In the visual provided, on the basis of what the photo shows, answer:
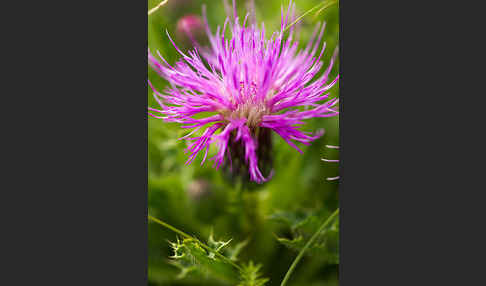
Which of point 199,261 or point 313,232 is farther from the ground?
point 313,232

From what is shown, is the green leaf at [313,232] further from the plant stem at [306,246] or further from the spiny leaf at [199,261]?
the spiny leaf at [199,261]

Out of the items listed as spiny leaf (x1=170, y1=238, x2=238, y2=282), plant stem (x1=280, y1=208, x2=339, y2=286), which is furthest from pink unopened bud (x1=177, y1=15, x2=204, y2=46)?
plant stem (x1=280, y1=208, x2=339, y2=286)

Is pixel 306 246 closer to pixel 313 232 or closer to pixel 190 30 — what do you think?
pixel 313 232

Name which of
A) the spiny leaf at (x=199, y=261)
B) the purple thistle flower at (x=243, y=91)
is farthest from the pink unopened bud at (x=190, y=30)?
the spiny leaf at (x=199, y=261)

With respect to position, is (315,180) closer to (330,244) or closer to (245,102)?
(330,244)

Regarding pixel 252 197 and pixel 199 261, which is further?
pixel 252 197

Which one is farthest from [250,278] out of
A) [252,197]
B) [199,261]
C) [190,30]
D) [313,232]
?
[190,30]
